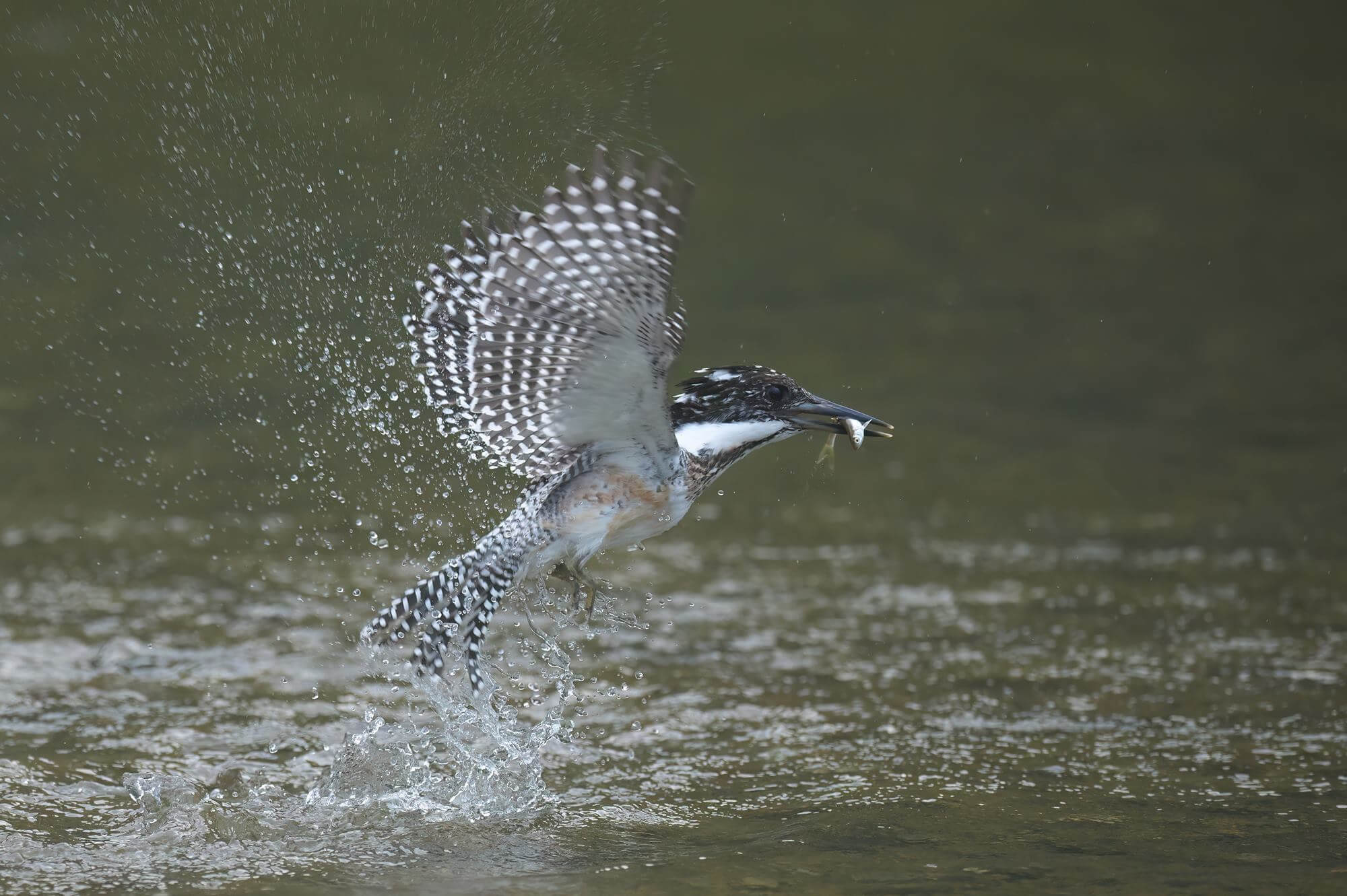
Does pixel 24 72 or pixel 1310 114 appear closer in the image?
pixel 24 72

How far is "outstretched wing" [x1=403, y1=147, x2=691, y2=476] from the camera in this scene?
376 centimetres

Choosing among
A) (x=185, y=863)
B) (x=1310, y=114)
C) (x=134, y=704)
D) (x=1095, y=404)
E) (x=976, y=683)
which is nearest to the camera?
(x=185, y=863)

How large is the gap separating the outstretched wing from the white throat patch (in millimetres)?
125

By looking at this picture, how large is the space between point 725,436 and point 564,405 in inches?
18.4

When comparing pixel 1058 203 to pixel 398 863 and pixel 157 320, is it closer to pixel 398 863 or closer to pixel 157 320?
pixel 157 320

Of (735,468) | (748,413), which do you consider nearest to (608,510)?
(748,413)

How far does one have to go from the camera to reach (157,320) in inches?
363

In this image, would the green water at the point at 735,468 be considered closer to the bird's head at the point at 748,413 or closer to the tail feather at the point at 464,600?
the tail feather at the point at 464,600

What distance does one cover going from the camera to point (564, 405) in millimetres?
4250

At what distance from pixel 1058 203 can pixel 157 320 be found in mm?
6056

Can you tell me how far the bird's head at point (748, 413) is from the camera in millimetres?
4328

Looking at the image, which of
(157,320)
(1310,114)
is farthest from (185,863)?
(1310,114)

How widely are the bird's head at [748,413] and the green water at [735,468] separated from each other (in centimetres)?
74

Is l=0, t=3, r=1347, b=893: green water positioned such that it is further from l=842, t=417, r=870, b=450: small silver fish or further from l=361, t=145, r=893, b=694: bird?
l=842, t=417, r=870, b=450: small silver fish
